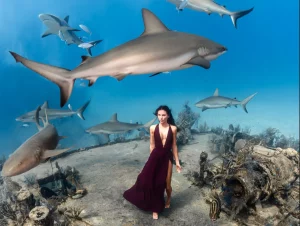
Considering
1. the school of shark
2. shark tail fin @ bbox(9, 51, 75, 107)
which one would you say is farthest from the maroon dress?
shark tail fin @ bbox(9, 51, 75, 107)

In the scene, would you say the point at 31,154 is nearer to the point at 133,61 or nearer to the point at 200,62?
the point at 133,61

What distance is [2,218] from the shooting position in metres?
5.24

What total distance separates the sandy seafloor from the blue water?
677 inches

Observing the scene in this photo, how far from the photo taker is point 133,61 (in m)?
3.86

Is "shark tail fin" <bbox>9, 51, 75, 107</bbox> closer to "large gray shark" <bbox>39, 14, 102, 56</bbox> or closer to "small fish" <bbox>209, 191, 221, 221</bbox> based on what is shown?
"small fish" <bbox>209, 191, 221, 221</bbox>

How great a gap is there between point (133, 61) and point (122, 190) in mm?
3733

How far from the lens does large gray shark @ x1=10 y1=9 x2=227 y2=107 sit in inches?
150

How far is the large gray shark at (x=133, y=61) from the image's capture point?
3820mm

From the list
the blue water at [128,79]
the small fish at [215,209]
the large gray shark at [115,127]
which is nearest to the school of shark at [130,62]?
the small fish at [215,209]

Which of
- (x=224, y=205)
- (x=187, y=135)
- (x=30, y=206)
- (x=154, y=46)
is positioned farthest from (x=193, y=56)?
(x=187, y=135)

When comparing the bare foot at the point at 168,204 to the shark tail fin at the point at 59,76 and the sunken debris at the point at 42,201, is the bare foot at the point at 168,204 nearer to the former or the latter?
the sunken debris at the point at 42,201

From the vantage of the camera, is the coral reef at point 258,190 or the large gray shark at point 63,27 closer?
the coral reef at point 258,190

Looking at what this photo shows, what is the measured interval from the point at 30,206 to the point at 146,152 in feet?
17.5

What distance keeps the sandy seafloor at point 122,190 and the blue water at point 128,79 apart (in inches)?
677
